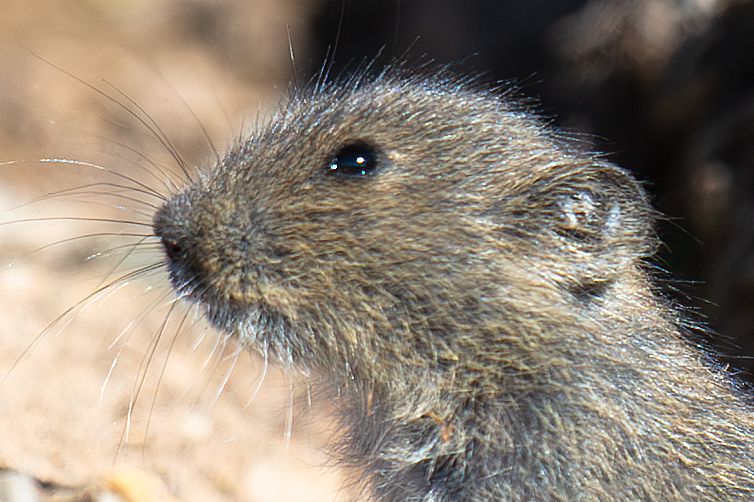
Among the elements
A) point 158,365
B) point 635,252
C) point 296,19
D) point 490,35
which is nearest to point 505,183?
point 635,252

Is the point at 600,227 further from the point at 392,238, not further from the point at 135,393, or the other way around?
the point at 135,393

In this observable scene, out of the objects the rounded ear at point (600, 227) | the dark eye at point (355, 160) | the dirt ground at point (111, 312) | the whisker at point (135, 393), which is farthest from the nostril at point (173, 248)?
the rounded ear at point (600, 227)

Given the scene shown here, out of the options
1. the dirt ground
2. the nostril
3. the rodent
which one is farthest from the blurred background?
the rodent

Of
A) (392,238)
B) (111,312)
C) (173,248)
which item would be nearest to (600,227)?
(392,238)

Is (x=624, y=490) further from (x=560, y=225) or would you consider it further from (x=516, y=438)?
(x=560, y=225)

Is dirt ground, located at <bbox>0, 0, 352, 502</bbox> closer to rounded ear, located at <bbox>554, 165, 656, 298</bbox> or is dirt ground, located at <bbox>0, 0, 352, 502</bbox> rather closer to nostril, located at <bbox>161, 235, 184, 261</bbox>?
nostril, located at <bbox>161, 235, 184, 261</bbox>

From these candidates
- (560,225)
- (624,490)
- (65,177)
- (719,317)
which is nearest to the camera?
(624,490)

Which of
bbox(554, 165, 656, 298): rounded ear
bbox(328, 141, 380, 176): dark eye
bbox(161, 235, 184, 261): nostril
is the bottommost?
bbox(554, 165, 656, 298): rounded ear

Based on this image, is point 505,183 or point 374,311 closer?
point 374,311
